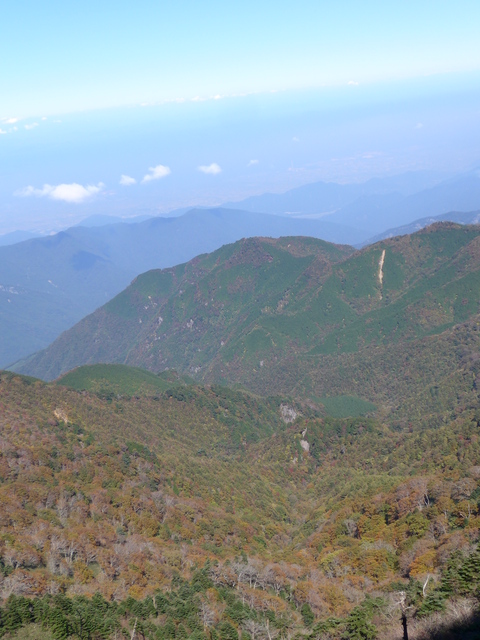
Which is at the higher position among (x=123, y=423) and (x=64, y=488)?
(x=64, y=488)

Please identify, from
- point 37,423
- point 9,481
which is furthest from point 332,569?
point 37,423

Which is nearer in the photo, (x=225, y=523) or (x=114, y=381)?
(x=225, y=523)

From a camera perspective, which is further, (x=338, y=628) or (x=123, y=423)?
(x=123, y=423)

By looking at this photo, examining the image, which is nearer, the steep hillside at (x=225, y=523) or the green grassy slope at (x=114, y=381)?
the steep hillside at (x=225, y=523)

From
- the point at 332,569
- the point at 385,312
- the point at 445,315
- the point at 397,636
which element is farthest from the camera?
the point at 385,312

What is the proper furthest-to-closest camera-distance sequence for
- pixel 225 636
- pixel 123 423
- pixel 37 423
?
1. pixel 123 423
2. pixel 37 423
3. pixel 225 636

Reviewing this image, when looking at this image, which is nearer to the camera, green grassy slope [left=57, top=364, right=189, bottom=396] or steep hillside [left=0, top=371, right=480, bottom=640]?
steep hillside [left=0, top=371, right=480, bottom=640]

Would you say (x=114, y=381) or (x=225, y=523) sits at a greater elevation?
(x=114, y=381)

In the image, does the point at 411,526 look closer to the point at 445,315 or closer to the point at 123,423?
the point at 123,423
